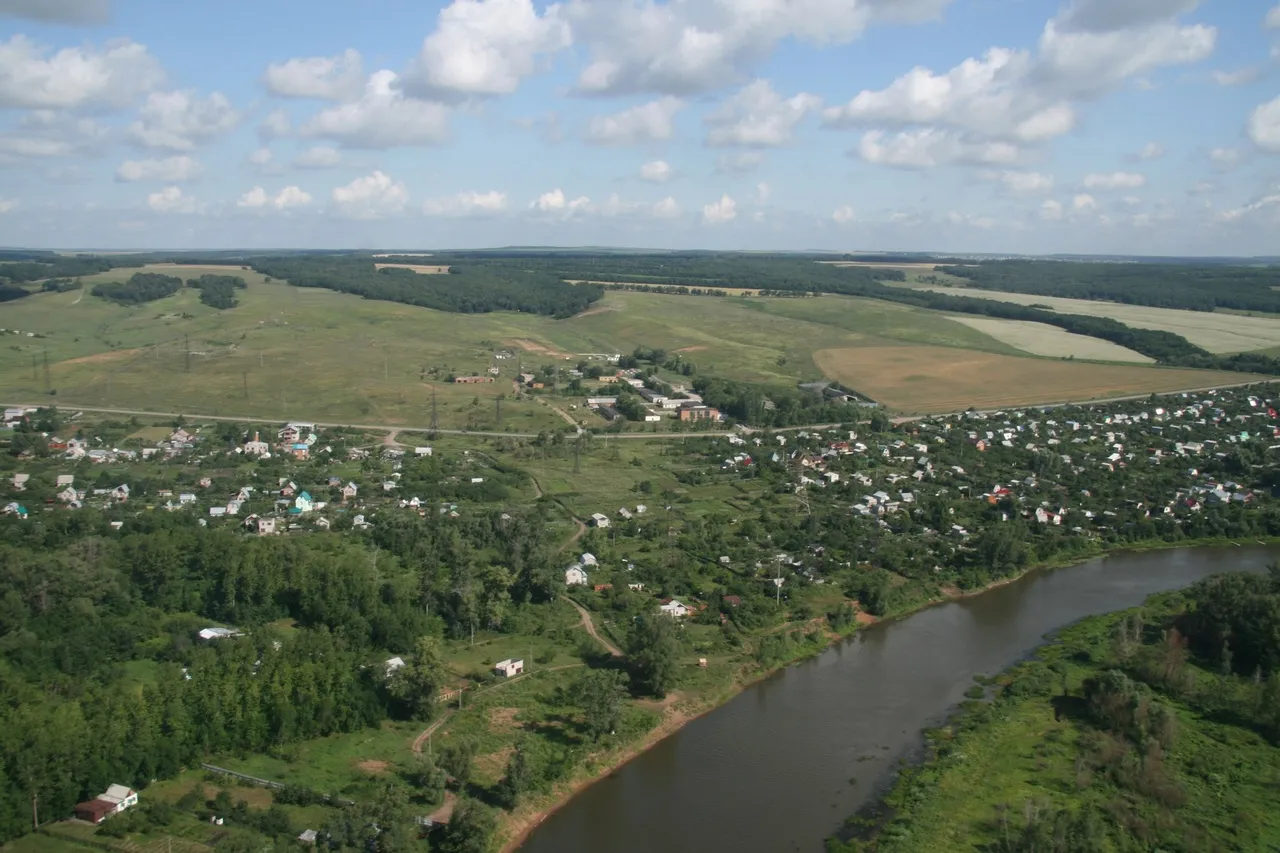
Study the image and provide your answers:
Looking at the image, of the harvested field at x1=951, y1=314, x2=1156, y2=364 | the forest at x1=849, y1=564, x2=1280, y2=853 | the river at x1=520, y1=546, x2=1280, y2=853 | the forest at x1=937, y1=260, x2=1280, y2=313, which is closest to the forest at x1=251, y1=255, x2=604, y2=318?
the harvested field at x1=951, y1=314, x2=1156, y2=364

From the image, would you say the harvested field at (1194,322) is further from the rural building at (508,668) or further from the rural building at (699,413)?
the rural building at (508,668)

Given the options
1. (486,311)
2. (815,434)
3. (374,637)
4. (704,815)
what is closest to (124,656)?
(374,637)

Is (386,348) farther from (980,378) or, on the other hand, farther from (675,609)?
(675,609)

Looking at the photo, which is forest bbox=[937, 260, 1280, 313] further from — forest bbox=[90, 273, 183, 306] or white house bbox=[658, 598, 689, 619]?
forest bbox=[90, 273, 183, 306]

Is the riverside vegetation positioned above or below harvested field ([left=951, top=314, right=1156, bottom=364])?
below

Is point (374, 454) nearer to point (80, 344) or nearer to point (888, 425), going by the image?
point (888, 425)

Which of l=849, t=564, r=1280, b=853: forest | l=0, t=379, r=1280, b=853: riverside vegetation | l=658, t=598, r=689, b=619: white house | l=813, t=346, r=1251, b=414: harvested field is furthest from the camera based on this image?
l=813, t=346, r=1251, b=414: harvested field
